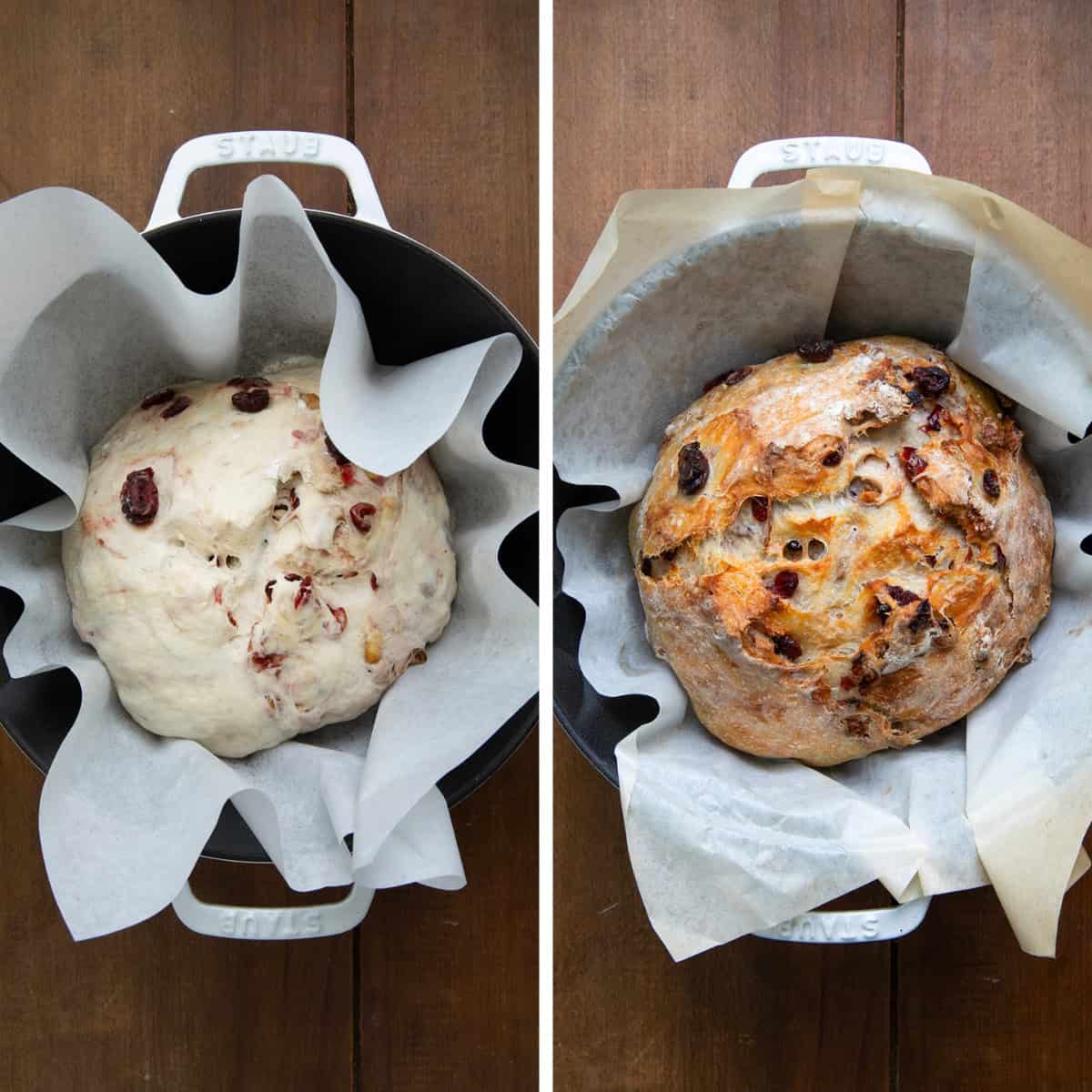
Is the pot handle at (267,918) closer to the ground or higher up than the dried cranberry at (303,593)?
closer to the ground

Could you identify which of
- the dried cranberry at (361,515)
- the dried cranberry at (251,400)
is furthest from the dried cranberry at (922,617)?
the dried cranberry at (251,400)

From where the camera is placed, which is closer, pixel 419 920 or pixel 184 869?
pixel 184 869

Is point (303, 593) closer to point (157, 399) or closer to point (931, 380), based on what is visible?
point (157, 399)

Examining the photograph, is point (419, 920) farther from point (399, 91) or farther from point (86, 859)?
point (399, 91)

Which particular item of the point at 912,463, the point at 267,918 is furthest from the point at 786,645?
the point at 267,918

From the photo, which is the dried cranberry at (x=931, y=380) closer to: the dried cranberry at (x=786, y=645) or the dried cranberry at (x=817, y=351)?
the dried cranberry at (x=817, y=351)

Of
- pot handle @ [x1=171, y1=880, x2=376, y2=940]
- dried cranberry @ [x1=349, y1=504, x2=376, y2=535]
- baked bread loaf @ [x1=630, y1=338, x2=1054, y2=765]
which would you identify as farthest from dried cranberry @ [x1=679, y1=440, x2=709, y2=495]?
pot handle @ [x1=171, y1=880, x2=376, y2=940]

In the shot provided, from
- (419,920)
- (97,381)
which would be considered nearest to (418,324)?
(97,381)
